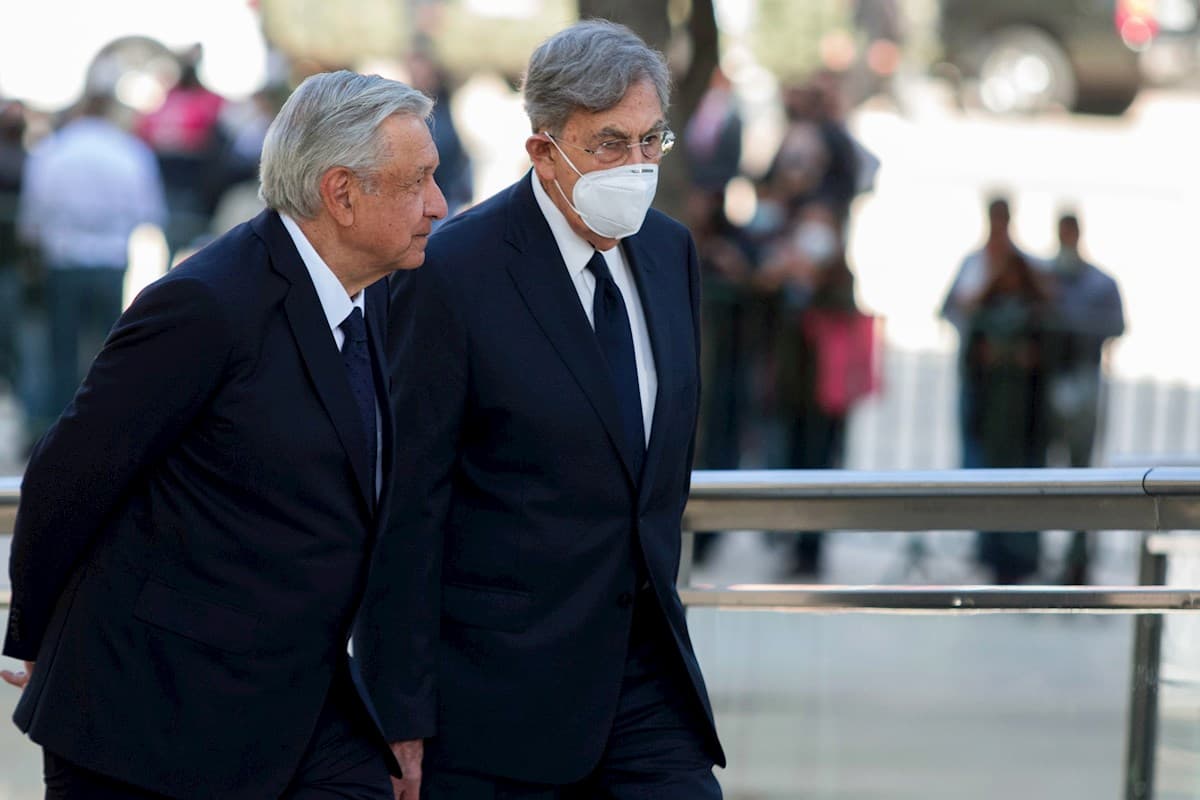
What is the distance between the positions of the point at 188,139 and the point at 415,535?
36.4 ft

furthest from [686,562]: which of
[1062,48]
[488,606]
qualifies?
[1062,48]

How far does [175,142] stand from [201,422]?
11.3m

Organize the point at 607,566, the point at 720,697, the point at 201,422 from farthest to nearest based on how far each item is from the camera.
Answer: the point at 720,697 → the point at 607,566 → the point at 201,422

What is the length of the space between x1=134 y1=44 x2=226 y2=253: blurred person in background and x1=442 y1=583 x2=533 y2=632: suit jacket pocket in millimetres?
9345

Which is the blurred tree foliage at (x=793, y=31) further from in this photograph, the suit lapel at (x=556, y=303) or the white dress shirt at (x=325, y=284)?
the white dress shirt at (x=325, y=284)

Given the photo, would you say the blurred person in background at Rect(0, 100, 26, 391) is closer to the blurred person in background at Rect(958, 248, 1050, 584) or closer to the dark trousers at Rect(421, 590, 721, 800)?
the blurred person in background at Rect(958, 248, 1050, 584)

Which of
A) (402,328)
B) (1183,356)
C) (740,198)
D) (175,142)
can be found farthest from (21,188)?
A: (402,328)

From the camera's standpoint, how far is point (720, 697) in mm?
4836

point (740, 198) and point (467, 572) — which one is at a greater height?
point (467, 572)

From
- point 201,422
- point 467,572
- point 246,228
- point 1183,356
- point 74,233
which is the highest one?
point 246,228

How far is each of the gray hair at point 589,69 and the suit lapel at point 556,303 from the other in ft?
0.53

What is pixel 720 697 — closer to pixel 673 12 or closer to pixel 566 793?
pixel 566 793

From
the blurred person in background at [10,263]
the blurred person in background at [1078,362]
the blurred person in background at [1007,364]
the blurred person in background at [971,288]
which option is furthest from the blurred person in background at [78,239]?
the blurred person in background at [1078,362]

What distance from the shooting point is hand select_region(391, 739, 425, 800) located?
10.3 ft
